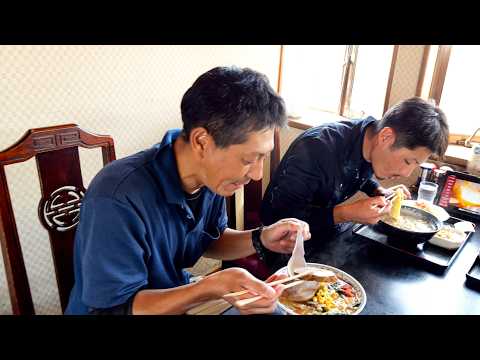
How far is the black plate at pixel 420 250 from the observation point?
1.27 meters

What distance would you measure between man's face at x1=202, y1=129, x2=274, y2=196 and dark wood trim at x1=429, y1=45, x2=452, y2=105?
5.99ft

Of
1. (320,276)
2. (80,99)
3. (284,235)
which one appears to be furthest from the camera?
(80,99)

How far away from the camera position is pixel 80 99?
1770 millimetres

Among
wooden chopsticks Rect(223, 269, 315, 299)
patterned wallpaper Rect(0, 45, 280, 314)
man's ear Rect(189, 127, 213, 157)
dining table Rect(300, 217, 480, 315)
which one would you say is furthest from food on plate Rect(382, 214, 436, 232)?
patterned wallpaper Rect(0, 45, 280, 314)

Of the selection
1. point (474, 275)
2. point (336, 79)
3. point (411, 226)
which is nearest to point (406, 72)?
point (336, 79)

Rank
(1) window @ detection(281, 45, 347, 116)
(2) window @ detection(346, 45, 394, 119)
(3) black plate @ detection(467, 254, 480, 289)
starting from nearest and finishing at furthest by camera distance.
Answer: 1. (3) black plate @ detection(467, 254, 480, 289)
2. (2) window @ detection(346, 45, 394, 119)
3. (1) window @ detection(281, 45, 347, 116)

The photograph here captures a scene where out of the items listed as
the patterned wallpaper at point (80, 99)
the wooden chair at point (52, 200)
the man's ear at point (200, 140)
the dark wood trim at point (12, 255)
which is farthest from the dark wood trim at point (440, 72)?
the dark wood trim at point (12, 255)

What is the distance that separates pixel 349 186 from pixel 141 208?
3.69ft

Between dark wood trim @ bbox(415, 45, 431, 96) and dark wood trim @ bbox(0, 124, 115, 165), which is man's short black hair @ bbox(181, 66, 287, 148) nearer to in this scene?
dark wood trim @ bbox(0, 124, 115, 165)

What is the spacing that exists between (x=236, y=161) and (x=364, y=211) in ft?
2.21

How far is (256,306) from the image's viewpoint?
2.90 feet

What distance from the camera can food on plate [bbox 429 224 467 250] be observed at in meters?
1.38

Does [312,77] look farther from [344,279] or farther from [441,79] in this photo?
[344,279]

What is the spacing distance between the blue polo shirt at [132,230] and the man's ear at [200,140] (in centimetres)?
10
